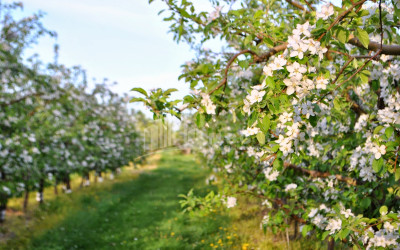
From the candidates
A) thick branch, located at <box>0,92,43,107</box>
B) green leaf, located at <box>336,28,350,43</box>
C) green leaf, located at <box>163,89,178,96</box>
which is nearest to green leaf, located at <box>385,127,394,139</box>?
green leaf, located at <box>336,28,350,43</box>

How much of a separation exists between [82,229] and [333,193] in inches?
315

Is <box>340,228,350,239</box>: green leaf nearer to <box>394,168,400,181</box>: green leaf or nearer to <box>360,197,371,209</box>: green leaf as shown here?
<box>394,168,400,181</box>: green leaf

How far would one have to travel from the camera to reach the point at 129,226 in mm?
9438

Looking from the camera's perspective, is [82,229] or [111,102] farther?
[111,102]

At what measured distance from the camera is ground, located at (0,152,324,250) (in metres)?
→ 7.20

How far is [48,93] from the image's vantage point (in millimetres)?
9414

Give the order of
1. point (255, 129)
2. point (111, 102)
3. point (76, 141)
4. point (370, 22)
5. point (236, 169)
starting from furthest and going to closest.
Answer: point (111, 102) → point (76, 141) → point (236, 169) → point (370, 22) → point (255, 129)

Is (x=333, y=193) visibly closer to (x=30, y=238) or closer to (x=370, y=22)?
(x=370, y=22)

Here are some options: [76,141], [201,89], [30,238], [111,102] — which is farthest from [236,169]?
[111,102]

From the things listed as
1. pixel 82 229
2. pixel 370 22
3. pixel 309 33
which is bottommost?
pixel 82 229

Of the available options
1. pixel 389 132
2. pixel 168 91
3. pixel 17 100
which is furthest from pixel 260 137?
pixel 17 100

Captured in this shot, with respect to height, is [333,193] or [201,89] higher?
[201,89]

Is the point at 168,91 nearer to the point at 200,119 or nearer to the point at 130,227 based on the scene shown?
the point at 200,119

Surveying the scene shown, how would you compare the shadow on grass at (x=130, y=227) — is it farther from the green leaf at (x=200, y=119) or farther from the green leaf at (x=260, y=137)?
the green leaf at (x=260, y=137)
